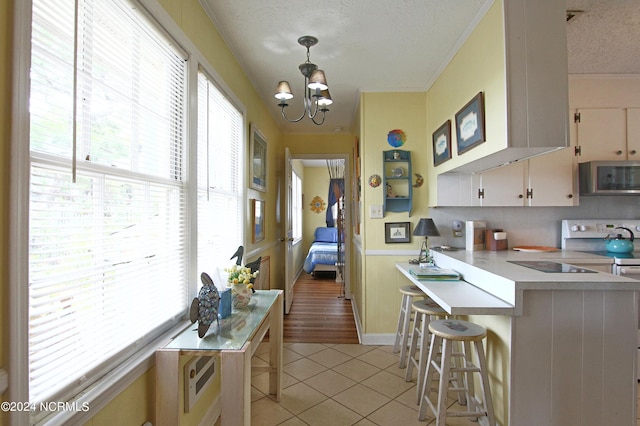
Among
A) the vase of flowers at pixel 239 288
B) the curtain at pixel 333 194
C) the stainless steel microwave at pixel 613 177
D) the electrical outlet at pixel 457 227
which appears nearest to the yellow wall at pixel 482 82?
the electrical outlet at pixel 457 227

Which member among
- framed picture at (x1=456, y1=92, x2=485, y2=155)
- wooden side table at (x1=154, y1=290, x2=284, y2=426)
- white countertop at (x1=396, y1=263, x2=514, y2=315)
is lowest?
wooden side table at (x1=154, y1=290, x2=284, y2=426)

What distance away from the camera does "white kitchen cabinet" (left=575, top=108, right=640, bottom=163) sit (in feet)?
9.50

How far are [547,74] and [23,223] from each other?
2332 millimetres

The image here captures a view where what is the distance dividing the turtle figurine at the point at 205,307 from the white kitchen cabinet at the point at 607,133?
3417 millimetres

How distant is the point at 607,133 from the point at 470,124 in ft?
5.98

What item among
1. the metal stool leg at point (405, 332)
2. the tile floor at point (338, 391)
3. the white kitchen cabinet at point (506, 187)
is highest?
the white kitchen cabinet at point (506, 187)

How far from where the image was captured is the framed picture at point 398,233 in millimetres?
3211

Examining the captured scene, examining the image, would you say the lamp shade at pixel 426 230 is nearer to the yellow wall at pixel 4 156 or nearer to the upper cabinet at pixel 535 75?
the upper cabinet at pixel 535 75

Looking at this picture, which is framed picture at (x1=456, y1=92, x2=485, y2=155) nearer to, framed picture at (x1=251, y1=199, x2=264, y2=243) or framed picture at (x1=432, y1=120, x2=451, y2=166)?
framed picture at (x1=432, y1=120, x2=451, y2=166)

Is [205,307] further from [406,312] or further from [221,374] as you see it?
[406,312]

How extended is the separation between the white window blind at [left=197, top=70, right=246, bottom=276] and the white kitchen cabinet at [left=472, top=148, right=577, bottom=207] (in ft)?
7.30

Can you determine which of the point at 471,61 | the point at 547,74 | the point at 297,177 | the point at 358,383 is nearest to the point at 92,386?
the point at 358,383

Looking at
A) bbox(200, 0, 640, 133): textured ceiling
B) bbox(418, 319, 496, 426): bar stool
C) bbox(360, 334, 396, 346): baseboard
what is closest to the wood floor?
bbox(360, 334, 396, 346): baseboard

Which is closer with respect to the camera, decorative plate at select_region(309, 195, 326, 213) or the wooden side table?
the wooden side table
